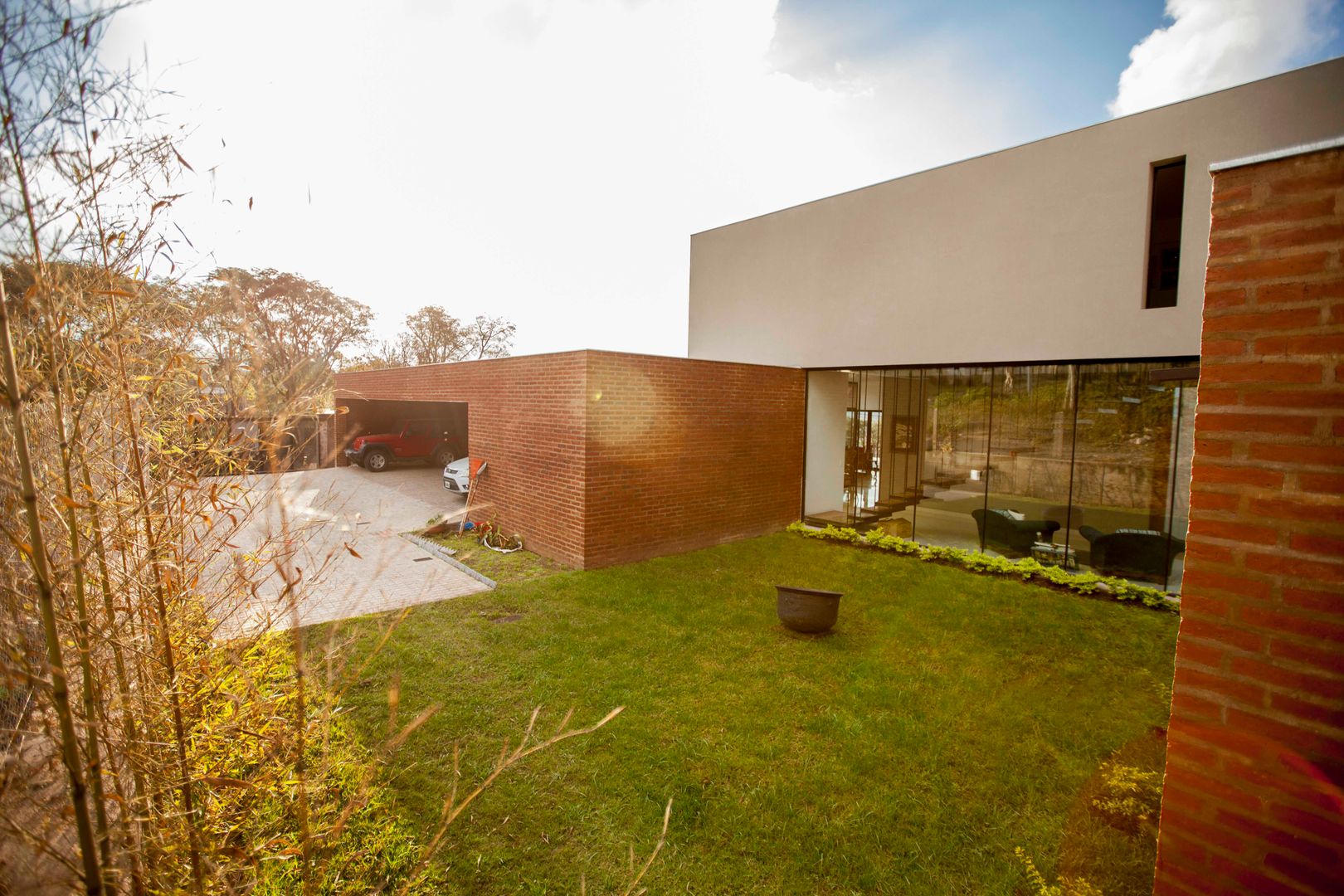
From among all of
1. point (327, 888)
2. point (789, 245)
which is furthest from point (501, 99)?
point (789, 245)

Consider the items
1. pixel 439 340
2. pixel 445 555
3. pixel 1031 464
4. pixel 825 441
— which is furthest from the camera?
pixel 439 340

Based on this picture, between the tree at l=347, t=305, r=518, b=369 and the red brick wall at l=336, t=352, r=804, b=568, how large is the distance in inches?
769

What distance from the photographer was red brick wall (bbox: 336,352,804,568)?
834 cm

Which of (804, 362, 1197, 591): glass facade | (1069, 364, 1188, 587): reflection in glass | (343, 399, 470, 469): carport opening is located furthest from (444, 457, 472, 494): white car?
(1069, 364, 1188, 587): reflection in glass

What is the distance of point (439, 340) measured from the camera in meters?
30.0

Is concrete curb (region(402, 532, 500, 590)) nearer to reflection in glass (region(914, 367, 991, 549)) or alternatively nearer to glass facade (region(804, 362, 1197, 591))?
glass facade (region(804, 362, 1197, 591))

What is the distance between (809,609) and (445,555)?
6.36 metres

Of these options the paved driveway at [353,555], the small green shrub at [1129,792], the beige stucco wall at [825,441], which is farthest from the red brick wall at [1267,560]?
the beige stucco wall at [825,441]

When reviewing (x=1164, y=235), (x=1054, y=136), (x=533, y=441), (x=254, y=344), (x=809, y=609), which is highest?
(x=1054, y=136)

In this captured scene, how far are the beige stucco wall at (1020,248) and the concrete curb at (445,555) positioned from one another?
7457 mm

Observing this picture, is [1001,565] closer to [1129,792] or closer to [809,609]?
[809,609]

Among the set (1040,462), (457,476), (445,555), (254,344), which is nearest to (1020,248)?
(1040,462)

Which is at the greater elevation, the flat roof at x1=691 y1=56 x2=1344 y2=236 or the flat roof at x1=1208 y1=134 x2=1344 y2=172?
the flat roof at x1=691 y1=56 x2=1344 y2=236

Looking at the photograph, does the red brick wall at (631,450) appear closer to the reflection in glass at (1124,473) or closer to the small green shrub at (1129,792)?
the reflection in glass at (1124,473)
